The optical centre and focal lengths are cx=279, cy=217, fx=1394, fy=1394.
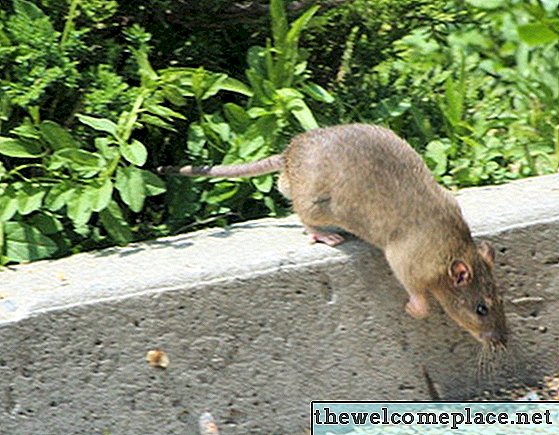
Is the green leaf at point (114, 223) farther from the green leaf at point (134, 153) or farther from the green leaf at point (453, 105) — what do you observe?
the green leaf at point (453, 105)

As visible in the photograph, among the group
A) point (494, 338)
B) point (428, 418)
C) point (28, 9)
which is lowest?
point (428, 418)

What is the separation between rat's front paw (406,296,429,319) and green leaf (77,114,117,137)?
4.03 feet

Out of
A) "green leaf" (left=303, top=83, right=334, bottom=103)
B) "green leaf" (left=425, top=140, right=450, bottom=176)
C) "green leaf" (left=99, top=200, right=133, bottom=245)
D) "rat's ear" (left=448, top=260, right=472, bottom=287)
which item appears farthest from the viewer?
"green leaf" (left=425, top=140, right=450, bottom=176)

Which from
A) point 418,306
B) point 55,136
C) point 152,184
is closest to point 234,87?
point 152,184

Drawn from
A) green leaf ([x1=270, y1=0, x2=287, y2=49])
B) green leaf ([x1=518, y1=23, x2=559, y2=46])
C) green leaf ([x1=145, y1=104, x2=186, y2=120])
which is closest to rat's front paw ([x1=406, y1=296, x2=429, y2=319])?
green leaf ([x1=145, y1=104, x2=186, y2=120])

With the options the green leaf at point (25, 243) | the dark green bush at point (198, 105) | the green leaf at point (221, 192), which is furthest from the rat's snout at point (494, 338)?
the green leaf at point (25, 243)

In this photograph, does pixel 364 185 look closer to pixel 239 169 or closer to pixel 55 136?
pixel 239 169

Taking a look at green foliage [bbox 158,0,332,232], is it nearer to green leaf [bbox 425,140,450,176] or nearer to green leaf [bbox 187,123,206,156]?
green leaf [bbox 187,123,206,156]

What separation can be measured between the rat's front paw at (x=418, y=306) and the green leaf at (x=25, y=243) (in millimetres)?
1301

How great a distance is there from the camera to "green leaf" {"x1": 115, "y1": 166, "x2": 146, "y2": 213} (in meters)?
5.00

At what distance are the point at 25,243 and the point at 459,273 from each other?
1556 mm

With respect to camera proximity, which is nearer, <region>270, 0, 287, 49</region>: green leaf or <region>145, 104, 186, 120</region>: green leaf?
<region>145, 104, 186, 120</region>: green leaf

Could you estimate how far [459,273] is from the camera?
4871 millimetres

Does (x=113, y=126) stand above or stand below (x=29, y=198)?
above
